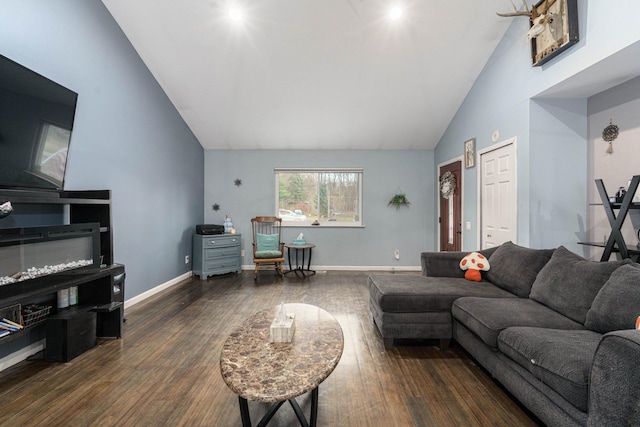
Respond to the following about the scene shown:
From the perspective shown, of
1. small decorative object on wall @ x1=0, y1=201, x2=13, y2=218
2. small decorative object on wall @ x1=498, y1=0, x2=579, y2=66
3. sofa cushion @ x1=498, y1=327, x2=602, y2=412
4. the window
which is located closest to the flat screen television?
small decorative object on wall @ x1=0, y1=201, x2=13, y2=218

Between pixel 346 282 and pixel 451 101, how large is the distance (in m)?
3.25

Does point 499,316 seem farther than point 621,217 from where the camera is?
No

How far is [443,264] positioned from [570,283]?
1.15 metres

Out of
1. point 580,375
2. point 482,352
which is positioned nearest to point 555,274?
point 482,352

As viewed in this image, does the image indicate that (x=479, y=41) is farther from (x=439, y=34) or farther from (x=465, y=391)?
(x=465, y=391)

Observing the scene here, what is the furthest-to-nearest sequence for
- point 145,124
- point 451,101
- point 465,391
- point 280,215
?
point 280,215
point 451,101
point 145,124
point 465,391

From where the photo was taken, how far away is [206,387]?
6.40 feet

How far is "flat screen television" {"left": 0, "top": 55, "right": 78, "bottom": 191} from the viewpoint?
2.00 meters

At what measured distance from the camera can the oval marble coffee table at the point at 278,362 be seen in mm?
1225

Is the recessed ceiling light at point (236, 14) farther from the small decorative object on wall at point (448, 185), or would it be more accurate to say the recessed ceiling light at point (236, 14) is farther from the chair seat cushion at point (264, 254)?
the small decorative object on wall at point (448, 185)

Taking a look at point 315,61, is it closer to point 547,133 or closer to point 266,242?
point 547,133

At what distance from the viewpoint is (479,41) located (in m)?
3.59

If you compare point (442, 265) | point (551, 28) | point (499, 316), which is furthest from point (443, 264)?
point (551, 28)

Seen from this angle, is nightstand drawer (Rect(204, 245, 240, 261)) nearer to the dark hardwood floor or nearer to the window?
the window
